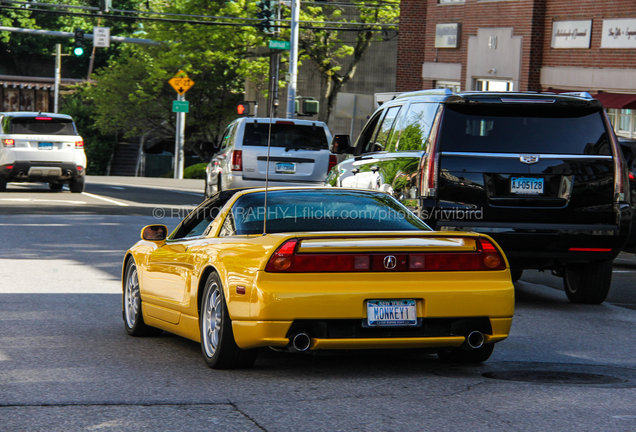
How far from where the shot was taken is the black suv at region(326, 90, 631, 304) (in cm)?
995

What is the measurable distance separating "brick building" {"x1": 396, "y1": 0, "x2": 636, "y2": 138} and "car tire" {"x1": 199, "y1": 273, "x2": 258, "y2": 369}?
18334 mm

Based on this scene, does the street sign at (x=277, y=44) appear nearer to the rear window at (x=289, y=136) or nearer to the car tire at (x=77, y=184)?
the car tire at (x=77, y=184)

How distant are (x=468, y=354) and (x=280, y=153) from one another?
13211 millimetres

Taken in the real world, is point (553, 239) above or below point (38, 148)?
above

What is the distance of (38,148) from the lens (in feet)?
82.8

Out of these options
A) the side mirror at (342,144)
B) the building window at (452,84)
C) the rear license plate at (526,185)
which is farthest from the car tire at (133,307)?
the building window at (452,84)

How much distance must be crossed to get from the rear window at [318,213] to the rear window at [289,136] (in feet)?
41.2

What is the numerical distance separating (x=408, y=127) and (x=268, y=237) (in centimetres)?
478

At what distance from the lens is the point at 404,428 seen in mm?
5309

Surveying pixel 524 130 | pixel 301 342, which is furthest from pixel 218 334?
pixel 524 130

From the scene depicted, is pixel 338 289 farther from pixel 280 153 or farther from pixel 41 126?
pixel 41 126

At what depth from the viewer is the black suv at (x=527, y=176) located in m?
9.95

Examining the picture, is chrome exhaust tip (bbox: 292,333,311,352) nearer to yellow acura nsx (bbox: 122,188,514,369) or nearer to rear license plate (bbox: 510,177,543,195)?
yellow acura nsx (bbox: 122,188,514,369)

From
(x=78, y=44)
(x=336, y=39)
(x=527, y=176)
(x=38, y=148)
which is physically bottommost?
(x=38, y=148)
